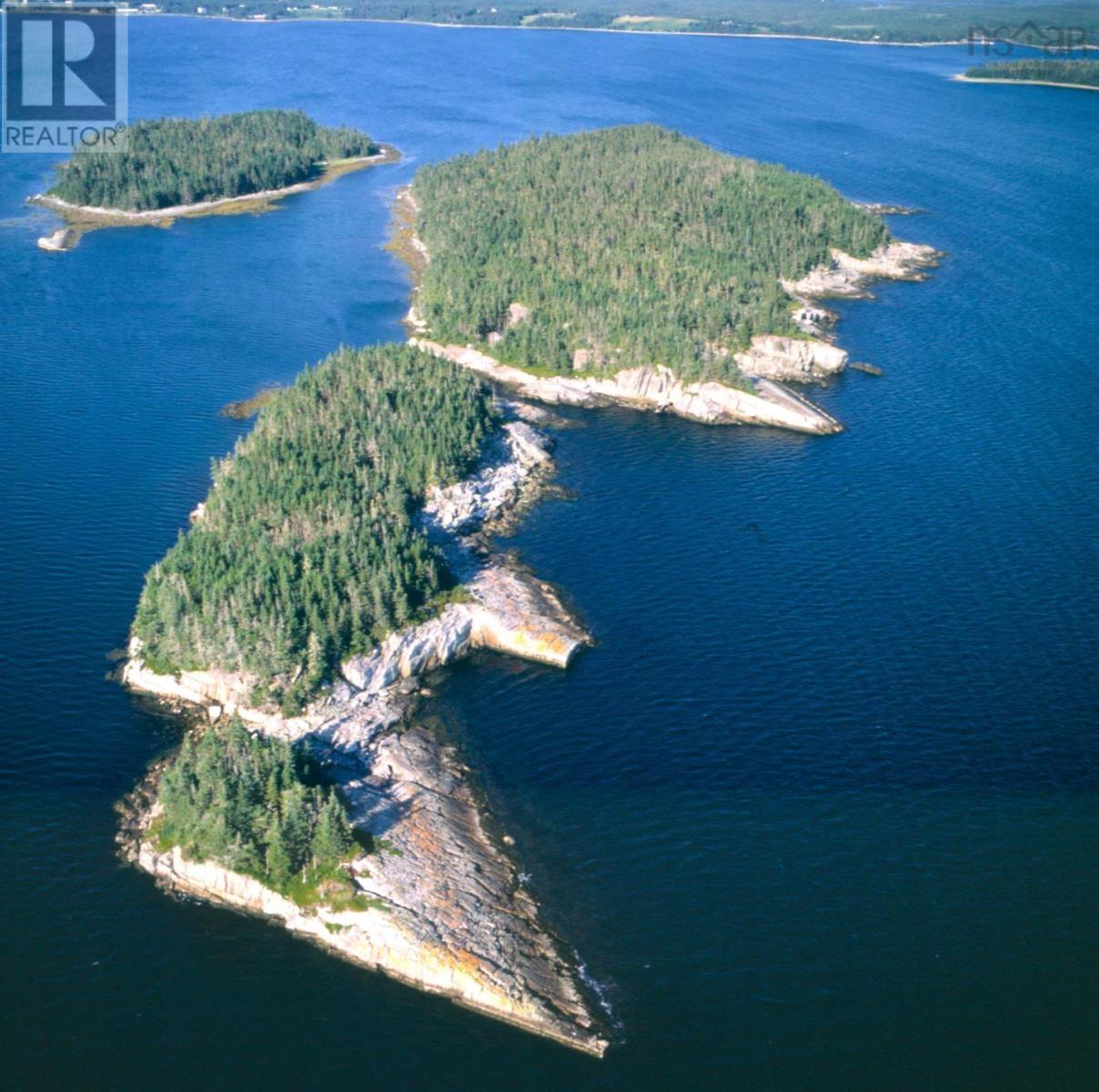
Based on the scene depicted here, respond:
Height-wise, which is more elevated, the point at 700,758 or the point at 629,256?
the point at 629,256

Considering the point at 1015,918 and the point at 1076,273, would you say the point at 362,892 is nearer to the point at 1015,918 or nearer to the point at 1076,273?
the point at 1015,918

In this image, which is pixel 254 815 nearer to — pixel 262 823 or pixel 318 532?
pixel 262 823

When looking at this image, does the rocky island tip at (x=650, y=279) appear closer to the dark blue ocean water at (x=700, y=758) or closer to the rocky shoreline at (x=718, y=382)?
the rocky shoreline at (x=718, y=382)

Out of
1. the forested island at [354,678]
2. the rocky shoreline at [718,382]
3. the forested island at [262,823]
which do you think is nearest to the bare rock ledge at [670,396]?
the rocky shoreline at [718,382]

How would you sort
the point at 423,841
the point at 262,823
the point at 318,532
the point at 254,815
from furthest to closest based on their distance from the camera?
the point at 318,532, the point at 423,841, the point at 254,815, the point at 262,823

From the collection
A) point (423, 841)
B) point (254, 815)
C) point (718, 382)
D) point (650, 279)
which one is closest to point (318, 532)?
point (254, 815)

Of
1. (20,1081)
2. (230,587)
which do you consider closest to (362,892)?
(20,1081)

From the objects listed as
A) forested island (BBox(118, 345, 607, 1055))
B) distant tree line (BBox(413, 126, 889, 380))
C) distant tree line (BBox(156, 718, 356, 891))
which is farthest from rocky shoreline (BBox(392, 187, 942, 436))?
distant tree line (BBox(156, 718, 356, 891))
